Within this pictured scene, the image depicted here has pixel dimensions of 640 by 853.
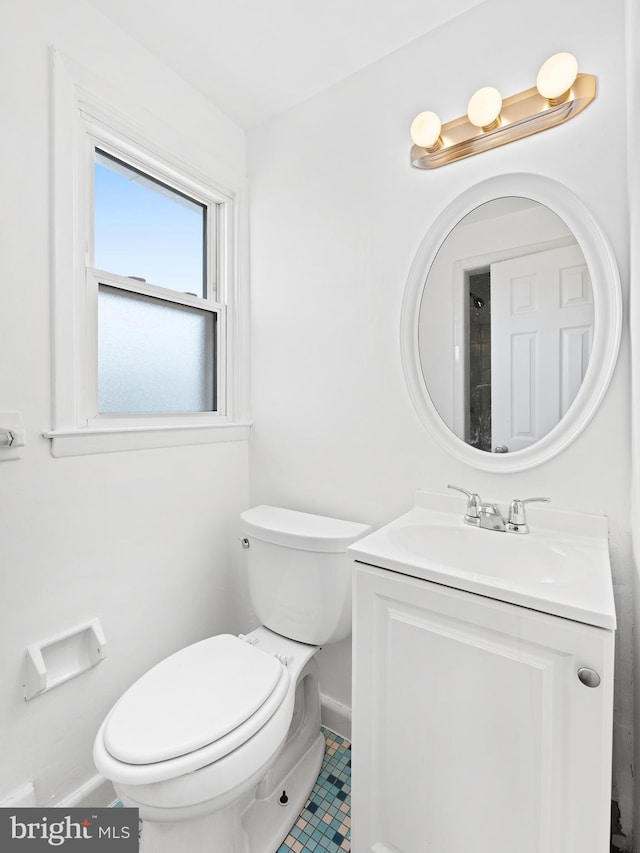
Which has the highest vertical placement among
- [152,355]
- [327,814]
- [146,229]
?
[146,229]

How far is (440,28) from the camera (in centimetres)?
129

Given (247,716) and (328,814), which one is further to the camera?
(328,814)

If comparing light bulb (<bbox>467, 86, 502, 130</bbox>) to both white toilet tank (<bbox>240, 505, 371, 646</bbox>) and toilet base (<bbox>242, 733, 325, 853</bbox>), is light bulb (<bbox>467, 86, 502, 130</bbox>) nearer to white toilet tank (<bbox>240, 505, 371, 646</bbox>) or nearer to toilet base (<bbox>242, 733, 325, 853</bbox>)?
white toilet tank (<bbox>240, 505, 371, 646</bbox>)

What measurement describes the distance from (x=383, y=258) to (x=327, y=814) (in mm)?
1760

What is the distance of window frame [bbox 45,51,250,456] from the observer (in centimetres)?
117

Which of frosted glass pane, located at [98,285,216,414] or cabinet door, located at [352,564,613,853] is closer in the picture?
cabinet door, located at [352,564,613,853]

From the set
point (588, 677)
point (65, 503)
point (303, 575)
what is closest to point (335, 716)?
point (303, 575)

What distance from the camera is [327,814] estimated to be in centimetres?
125

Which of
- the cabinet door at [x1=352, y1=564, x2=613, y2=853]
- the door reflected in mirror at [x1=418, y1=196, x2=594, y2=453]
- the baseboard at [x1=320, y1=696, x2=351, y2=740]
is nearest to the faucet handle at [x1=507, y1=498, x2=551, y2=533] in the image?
the door reflected in mirror at [x1=418, y1=196, x2=594, y2=453]

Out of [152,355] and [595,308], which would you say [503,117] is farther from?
[152,355]

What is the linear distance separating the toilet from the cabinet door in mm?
269

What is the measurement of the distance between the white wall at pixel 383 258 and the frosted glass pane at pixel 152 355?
238mm

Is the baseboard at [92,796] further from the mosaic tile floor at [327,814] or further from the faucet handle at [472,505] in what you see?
the faucet handle at [472,505]

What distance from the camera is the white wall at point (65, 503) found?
3.53ft
